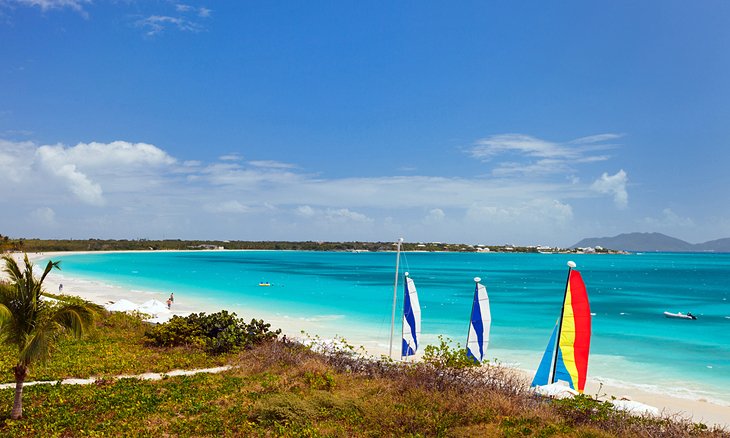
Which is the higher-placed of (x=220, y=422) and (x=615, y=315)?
(x=220, y=422)

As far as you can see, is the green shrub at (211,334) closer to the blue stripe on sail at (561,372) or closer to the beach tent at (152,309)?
the beach tent at (152,309)

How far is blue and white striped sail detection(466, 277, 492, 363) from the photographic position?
60.4ft

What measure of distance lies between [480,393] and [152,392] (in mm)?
8511

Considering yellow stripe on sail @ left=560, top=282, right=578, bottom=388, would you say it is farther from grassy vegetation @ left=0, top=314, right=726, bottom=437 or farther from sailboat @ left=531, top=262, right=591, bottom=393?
grassy vegetation @ left=0, top=314, right=726, bottom=437

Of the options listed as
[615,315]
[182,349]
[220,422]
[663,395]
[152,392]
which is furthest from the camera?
[615,315]

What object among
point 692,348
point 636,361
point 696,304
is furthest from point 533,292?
point 636,361

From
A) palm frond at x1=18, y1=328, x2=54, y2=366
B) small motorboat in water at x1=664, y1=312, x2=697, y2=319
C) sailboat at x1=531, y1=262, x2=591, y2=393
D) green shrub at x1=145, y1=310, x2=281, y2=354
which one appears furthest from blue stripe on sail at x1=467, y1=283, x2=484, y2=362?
small motorboat in water at x1=664, y1=312, x2=697, y2=319

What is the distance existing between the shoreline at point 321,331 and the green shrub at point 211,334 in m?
4.44

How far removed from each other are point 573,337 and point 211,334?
13498mm

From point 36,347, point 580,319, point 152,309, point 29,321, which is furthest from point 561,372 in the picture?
point 152,309

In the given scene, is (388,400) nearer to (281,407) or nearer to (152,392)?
(281,407)

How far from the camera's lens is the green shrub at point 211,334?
18.4 meters

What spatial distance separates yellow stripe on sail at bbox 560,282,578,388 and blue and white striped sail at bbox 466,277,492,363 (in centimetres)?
441

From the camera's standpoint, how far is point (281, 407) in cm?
1120
